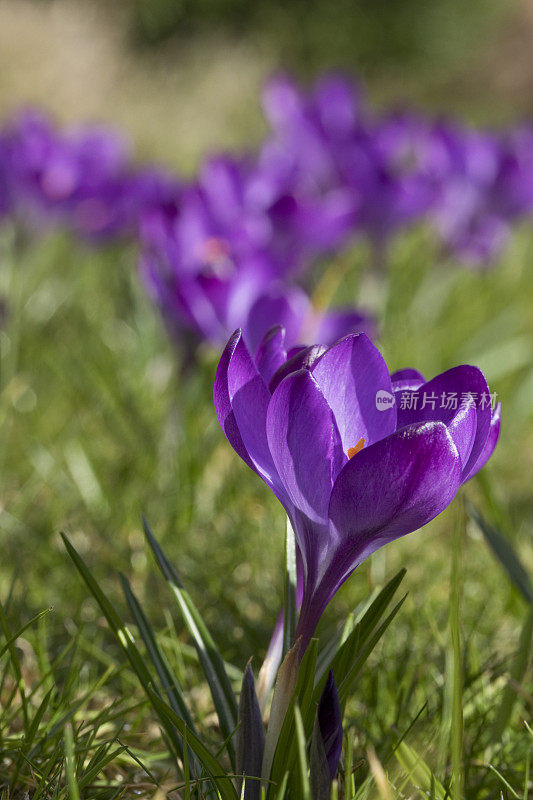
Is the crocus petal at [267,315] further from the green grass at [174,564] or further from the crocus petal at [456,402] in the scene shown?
the crocus petal at [456,402]

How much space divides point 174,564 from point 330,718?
0.55m

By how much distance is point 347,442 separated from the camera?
0.51 m

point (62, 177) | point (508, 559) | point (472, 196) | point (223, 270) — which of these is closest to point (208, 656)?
point (508, 559)

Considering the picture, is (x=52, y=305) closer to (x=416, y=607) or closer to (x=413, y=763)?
(x=416, y=607)

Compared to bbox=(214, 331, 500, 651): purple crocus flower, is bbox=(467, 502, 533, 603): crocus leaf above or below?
below

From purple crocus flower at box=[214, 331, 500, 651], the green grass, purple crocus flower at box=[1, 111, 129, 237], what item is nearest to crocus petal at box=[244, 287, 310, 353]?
the green grass

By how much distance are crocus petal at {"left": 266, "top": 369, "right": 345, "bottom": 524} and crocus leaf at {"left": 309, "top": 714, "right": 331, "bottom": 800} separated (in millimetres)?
126

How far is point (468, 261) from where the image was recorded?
217cm

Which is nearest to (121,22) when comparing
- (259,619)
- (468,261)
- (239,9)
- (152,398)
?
(239,9)

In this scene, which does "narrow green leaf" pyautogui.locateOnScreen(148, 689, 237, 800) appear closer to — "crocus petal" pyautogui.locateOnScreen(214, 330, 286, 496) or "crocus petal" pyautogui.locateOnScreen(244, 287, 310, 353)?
"crocus petal" pyautogui.locateOnScreen(214, 330, 286, 496)

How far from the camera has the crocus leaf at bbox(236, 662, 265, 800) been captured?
50cm

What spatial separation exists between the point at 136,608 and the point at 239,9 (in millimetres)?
12544

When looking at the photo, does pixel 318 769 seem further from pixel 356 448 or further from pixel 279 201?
pixel 279 201

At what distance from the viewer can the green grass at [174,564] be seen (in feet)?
1.99
